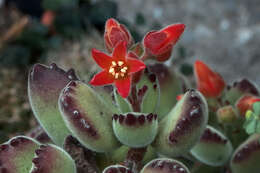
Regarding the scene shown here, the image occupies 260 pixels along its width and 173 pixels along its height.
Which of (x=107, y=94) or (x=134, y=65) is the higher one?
(x=134, y=65)

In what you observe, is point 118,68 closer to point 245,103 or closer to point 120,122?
point 120,122

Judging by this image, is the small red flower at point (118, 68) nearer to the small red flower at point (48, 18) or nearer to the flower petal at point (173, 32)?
the flower petal at point (173, 32)

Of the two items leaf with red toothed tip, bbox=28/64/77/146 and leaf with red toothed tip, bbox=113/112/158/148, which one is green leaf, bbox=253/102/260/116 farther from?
leaf with red toothed tip, bbox=28/64/77/146

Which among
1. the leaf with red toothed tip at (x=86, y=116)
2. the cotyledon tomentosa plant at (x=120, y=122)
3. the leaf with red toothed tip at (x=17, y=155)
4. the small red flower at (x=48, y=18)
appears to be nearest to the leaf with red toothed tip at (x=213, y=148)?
the cotyledon tomentosa plant at (x=120, y=122)

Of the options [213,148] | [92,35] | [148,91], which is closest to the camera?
[148,91]

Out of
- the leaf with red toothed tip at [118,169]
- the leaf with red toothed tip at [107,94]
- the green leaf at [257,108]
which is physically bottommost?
the leaf with red toothed tip at [118,169]

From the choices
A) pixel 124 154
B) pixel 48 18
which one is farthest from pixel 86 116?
pixel 48 18

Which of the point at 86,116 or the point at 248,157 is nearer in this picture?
the point at 86,116
